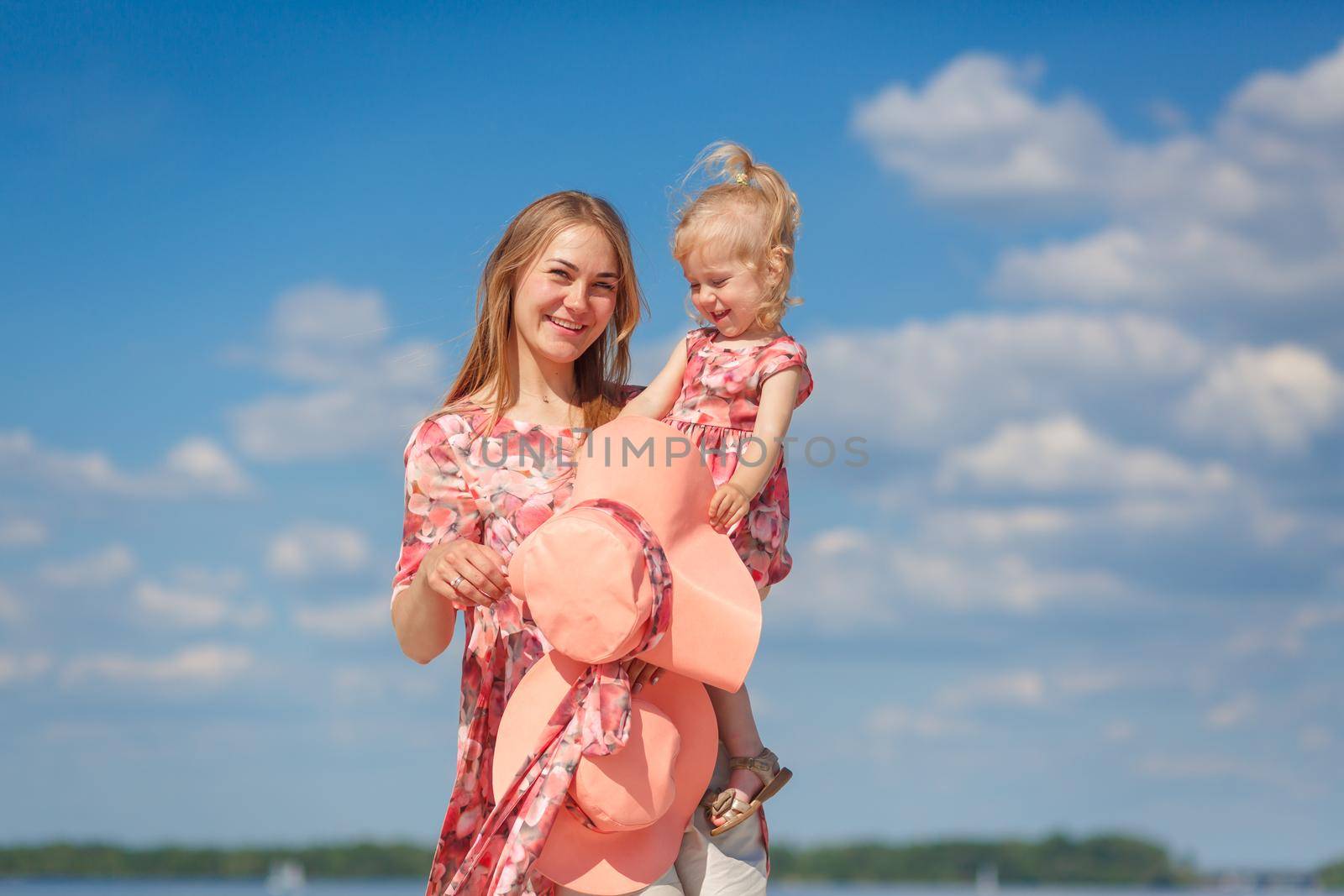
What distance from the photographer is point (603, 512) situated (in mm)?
3131

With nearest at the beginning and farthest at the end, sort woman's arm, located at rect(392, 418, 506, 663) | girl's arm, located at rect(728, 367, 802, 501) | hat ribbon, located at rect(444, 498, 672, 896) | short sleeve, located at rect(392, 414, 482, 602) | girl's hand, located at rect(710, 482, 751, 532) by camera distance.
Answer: hat ribbon, located at rect(444, 498, 672, 896)
girl's hand, located at rect(710, 482, 751, 532)
girl's arm, located at rect(728, 367, 802, 501)
woman's arm, located at rect(392, 418, 506, 663)
short sleeve, located at rect(392, 414, 482, 602)

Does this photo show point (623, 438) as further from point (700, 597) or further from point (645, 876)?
point (645, 876)

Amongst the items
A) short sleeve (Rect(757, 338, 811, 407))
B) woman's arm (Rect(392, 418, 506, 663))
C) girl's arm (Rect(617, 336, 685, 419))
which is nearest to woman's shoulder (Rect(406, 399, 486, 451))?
woman's arm (Rect(392, 418, 506, 663))

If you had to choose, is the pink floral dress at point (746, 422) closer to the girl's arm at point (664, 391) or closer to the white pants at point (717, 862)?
the girl's arm at point (664, 391)

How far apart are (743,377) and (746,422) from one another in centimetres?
12

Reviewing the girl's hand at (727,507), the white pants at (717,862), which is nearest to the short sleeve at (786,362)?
the girl's hand at (727,507)

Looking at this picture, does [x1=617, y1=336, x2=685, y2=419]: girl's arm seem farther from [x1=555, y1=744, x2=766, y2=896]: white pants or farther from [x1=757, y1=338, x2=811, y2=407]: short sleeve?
[x1=555, y1=744, x2=766, y2=896]: white pants

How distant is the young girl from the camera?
3.62 meters

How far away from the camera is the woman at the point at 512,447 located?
3.68 m

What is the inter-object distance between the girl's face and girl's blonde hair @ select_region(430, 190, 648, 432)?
0.24 meters

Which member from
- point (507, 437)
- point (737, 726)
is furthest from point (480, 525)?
point (737, 726)

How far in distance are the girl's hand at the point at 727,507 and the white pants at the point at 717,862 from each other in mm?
662

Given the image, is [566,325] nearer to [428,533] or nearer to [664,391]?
[664,391]

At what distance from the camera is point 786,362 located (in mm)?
3725
